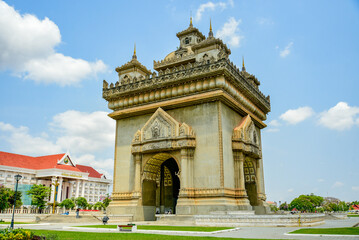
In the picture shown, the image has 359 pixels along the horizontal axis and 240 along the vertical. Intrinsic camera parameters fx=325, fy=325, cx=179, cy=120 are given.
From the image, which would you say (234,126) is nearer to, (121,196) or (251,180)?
(251,180)

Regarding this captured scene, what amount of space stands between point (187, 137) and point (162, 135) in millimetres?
2147

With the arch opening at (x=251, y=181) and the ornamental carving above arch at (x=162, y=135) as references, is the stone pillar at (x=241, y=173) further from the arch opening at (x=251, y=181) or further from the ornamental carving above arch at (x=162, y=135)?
the ornamental carving above arch at (x=162, y=135)

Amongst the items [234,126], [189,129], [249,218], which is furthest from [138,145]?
[249,218]

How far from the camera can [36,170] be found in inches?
3332

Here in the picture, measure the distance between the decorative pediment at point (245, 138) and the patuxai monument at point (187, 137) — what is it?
0.25 feet

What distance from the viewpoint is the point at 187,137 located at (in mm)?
22984

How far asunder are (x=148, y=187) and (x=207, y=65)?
10364mm

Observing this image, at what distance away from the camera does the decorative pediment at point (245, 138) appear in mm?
23781

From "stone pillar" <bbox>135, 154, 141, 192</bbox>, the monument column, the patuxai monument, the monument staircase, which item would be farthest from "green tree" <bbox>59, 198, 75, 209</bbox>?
the monument column

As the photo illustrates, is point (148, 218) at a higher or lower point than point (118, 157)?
lower

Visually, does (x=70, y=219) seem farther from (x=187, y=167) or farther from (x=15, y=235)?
(x=15, y=235)

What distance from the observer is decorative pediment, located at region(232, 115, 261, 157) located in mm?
23781

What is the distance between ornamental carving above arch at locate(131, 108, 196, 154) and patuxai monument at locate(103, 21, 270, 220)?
0.24ft

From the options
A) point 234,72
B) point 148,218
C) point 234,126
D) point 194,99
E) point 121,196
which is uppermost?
point 234,72
